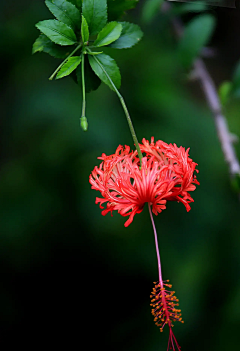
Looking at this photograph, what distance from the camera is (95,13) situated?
1140mm

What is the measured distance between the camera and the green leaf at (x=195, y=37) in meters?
1.95

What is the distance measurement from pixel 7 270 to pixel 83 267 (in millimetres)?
494

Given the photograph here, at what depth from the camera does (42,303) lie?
2580 mm

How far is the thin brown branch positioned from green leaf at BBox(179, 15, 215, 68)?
155 millimetres

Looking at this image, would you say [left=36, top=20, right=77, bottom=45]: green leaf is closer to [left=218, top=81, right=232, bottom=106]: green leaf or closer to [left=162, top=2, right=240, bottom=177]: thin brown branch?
[left=162, top=2, right=240, bottom=177]: thin brown branch

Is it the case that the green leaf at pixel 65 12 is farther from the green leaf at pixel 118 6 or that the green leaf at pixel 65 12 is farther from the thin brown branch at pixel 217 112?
the thin brown branch at pixel 217 112

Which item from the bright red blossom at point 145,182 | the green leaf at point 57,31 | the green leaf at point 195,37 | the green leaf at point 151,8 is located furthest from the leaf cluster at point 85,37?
the green leaf at point 195,37

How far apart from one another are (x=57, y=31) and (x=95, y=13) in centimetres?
13

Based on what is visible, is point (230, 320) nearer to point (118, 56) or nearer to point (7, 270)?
point (7, 270)

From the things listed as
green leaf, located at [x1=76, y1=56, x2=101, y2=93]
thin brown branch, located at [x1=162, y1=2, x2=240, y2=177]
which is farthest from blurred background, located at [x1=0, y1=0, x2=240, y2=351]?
green leaf, located at [x1=76, y1=56, x2=101, y2=93]

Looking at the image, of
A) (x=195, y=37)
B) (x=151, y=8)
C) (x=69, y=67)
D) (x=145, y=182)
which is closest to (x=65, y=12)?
(x=69, y=67)

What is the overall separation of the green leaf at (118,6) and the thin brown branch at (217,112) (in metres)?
0.78

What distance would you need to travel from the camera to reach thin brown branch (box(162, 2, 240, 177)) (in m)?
1.68

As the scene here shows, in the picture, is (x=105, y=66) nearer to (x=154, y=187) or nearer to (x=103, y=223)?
(x=154, y=187)
